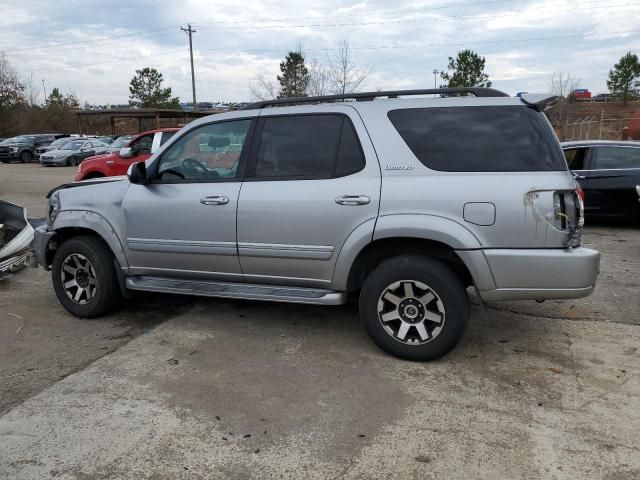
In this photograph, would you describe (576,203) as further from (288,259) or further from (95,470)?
(95,470)

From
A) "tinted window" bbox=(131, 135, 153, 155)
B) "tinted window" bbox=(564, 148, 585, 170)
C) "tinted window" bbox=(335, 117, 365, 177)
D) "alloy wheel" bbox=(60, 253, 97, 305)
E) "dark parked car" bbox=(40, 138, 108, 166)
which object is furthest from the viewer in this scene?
"dark parked car" bbox=(40, 138, 108, 166)

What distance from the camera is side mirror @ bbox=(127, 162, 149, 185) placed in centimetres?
468

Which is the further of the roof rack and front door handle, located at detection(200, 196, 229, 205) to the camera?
front door handle, located at detection(200, 196, 229, 205)

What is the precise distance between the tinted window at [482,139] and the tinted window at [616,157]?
6.36 m

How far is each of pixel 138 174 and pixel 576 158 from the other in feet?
25.4

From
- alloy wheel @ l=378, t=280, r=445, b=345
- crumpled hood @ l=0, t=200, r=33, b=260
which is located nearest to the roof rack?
alloy wheel @ l=378, t=280, r=445, b=345

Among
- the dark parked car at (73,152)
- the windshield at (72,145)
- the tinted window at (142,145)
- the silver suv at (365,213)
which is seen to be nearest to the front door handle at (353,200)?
the silver suv at (365,213)

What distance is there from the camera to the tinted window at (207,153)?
454 cm

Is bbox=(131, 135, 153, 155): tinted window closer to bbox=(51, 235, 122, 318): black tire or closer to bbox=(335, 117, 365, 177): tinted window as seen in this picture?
bbox=(51, 235, 122, 318): black tire

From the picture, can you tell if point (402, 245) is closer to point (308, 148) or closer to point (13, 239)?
point (308, 148)

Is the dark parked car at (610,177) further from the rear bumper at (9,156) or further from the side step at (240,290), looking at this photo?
the rear bumper at (9,156)

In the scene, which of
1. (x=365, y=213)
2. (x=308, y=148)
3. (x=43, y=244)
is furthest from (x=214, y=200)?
(x=43, y=244)

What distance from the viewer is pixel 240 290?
14.7 ft

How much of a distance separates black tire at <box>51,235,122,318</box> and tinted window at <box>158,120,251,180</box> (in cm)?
94
